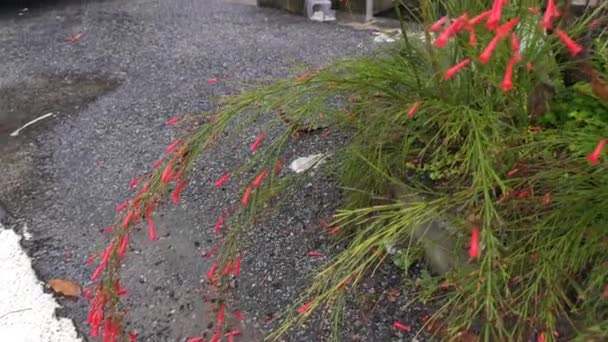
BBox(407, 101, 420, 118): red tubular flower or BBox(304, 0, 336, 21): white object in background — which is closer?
BBox(407, 101, 420, 118): red tubular flower

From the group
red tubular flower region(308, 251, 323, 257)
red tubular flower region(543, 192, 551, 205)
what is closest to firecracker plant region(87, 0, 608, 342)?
red tubular flower region(543, 192, 551, 205)

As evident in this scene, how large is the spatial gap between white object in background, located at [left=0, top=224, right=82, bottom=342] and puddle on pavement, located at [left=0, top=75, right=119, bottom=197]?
0.69 metres

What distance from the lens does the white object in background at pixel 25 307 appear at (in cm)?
207

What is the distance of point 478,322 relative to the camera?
1.75 metres

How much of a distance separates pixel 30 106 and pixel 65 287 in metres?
2.11

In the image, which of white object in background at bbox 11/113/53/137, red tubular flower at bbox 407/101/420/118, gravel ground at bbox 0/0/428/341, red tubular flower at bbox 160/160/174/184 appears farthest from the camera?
white object in background at bbox 11/113/53/137

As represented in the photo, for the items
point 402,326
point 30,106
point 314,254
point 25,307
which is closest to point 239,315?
point 314,254

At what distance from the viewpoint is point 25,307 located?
7.23 ft

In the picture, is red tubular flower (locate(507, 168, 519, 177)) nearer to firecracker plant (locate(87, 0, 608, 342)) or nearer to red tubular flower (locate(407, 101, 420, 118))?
firecracker plant (locate(87, 0, 608, 342))

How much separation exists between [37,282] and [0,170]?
44.9 inches

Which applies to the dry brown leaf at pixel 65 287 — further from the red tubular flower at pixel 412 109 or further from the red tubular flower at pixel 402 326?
the red tubular flower at pixel 412 109

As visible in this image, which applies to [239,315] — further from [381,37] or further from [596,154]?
[381,37]

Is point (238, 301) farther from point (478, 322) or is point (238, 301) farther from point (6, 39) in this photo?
point (6, 39)

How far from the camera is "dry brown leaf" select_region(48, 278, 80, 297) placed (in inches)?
88.9
